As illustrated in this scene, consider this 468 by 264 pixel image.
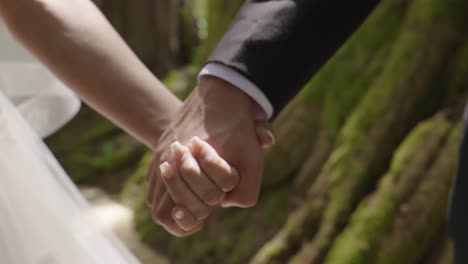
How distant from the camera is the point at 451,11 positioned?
1489 millimetres

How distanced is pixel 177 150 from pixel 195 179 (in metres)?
0.04

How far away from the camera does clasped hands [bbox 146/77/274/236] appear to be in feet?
2.25

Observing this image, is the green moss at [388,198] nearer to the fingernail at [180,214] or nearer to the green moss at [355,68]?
the green moss at [355,68]

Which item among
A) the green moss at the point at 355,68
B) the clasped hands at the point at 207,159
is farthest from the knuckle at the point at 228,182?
the green moss at the point at 355,68

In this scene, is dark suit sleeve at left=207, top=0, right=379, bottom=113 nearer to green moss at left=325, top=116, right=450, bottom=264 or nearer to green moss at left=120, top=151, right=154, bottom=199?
green moss at left=325, top=116, right=450, bottom=264

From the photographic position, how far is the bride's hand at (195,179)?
684mm

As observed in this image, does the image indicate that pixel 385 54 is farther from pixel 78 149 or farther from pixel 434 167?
pixel 78 149

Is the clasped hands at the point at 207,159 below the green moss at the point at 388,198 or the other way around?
the other way around

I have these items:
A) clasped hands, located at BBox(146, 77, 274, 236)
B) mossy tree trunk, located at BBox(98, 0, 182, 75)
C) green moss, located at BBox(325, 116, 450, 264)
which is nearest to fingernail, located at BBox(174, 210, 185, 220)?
clasped hands, located at BBox(146, 77, 274, 236)

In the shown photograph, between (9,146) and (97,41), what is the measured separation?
156mm

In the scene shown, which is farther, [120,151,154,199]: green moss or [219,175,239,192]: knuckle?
[120,151,154,199]: green moss

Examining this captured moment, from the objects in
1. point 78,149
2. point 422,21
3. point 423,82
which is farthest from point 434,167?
point 78,149

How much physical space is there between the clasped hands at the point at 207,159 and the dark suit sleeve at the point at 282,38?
31 mm

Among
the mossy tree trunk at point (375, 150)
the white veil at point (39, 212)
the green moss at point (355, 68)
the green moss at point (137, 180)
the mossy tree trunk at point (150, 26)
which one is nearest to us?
the white veil at point (39, 212)
